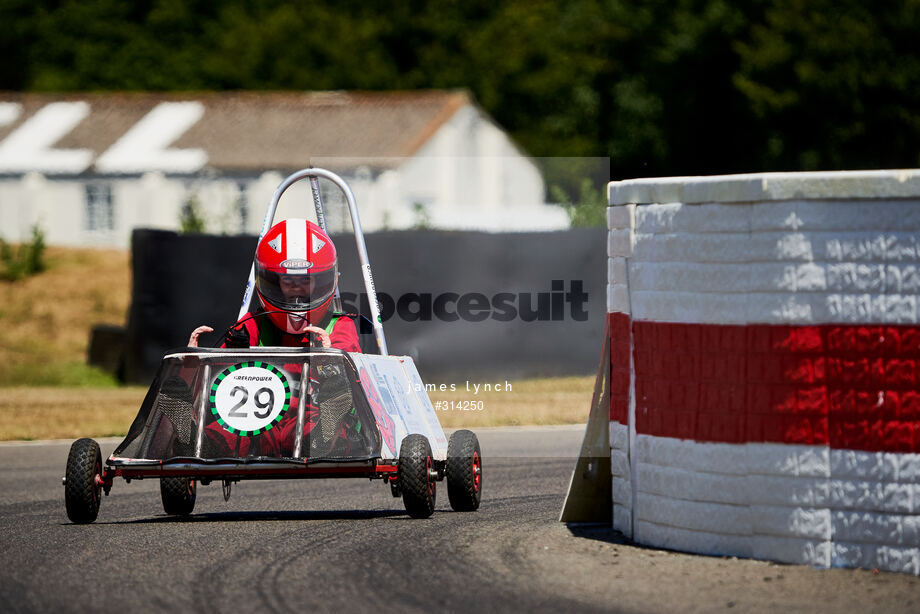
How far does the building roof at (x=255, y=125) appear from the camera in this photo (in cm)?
5456

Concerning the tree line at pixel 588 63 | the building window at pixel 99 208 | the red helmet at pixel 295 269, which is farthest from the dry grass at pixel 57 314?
the tree line at pixel 588 63

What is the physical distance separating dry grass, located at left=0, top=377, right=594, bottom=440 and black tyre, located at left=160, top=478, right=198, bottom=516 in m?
6.51

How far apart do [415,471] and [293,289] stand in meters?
1.49

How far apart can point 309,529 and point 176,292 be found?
12673 millimetres

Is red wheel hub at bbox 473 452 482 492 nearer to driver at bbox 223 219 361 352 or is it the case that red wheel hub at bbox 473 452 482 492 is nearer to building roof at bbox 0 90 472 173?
driver at bbox 223 219 361 352

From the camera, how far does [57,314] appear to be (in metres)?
34.2

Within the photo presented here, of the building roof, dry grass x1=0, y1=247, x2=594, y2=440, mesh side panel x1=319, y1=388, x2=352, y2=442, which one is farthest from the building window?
mesh side panel x1=319, y1=388, x2=352, y2=442

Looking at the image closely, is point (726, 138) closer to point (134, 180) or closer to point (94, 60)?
point (134, 180)

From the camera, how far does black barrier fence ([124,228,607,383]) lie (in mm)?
18812

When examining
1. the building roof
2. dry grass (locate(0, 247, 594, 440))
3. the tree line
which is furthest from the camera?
the tree line

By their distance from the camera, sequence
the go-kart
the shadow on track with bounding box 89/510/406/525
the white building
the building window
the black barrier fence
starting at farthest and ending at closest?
the building window < the white building < the black barrier fence < the shadow on track with bounding box 89/510/406/525 < the go-kart

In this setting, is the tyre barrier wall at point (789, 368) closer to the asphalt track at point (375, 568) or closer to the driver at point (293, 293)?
the asphalt track at point (375, 568)

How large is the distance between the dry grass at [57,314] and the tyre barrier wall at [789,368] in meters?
18.0

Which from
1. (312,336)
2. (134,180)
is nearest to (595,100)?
(134,180)
